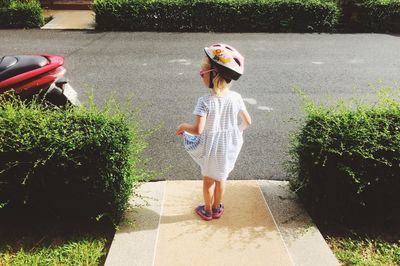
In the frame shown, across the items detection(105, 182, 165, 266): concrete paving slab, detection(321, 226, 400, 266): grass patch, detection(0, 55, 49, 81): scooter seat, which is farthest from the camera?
detection(0, 55, 49, 81): scooter seat

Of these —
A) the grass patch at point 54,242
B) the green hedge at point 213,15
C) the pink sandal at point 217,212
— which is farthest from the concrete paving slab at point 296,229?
the green hedge at point 213,15

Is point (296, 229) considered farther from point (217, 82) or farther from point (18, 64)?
point (18, 64)

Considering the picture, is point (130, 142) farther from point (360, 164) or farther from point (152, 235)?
point (360, 164)

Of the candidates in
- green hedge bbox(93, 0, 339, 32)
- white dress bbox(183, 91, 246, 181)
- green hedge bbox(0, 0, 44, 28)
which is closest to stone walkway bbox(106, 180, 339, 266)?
white dress bbox(183, 91, 246, 181)

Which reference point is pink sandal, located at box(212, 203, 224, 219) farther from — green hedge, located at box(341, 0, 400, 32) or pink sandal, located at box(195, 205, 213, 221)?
green hedge, located at box(341, 0, 400, 32)

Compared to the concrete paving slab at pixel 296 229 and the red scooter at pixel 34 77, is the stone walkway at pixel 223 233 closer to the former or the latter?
the concrete paving slab at pixel 296 229

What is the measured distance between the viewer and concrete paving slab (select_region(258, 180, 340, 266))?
152 inches

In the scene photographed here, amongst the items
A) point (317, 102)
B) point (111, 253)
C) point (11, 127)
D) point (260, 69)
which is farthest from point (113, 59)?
point (111, 253)

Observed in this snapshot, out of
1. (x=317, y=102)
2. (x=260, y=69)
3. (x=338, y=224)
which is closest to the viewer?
(x=338, y=224)

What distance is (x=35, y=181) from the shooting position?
399cm

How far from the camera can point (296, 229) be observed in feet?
13.9

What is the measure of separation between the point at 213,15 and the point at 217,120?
32.9 feet

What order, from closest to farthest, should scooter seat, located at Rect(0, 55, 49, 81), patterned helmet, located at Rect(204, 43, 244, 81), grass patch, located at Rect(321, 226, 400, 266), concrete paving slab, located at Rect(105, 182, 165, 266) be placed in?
patterned helmet, located at Rect(204, 43, 244, 81) < concrete paving slab, located at Rect(105, 182, 165, 266) < grass patch, located at Rect(321, 226, 400, 266) < scooter seat, located at Rect(0, 55, 49, 81)

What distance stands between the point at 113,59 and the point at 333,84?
537cm
